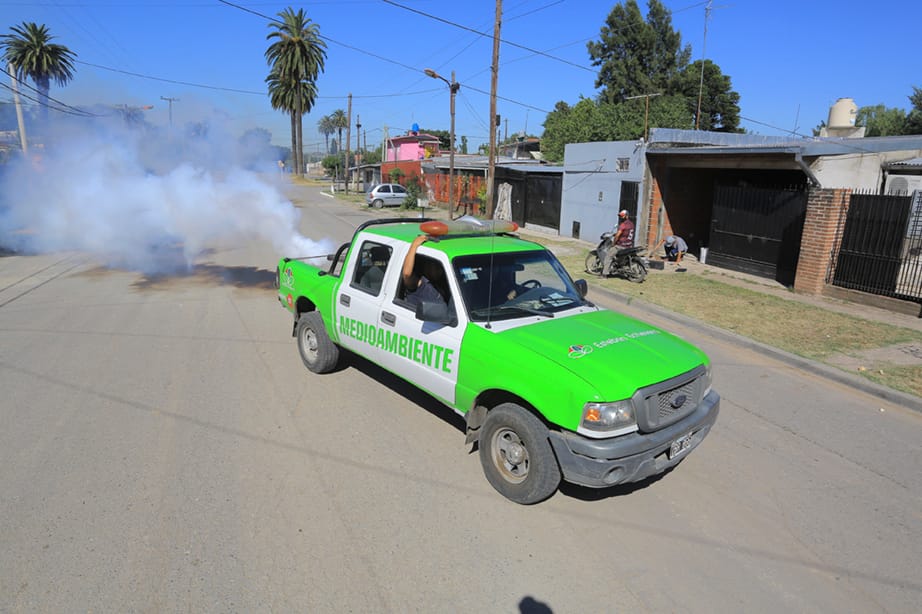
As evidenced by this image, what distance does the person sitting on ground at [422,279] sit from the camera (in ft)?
15.5

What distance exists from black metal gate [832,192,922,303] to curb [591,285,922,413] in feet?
13.9

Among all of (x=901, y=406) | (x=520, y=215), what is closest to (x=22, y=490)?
(x=901, y=406)

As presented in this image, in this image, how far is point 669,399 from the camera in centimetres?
382

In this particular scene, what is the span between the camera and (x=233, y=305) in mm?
9617

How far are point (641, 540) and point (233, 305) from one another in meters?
8.07

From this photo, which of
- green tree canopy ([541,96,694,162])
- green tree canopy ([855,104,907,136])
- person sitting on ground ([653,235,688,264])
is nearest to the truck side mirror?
person sitting on ground ([653,235,688,264])

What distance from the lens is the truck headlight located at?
3479 millimetres

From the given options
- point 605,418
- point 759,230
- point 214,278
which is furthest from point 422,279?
point 759,230

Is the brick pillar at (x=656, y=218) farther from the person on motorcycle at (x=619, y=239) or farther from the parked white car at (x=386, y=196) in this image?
the parked white car at (x=386, y=196)

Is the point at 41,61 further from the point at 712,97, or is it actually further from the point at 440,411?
the point at 712,97

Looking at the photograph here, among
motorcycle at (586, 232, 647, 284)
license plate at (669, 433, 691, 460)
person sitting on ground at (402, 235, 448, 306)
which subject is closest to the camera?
license plate at (669, 433, 691, 460)

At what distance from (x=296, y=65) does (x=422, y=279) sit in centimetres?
4134

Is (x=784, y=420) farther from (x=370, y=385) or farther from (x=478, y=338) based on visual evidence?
(x=370, y=385)

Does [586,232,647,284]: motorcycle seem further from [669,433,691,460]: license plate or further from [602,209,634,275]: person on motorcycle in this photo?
[669,433,691,460]: license plate
